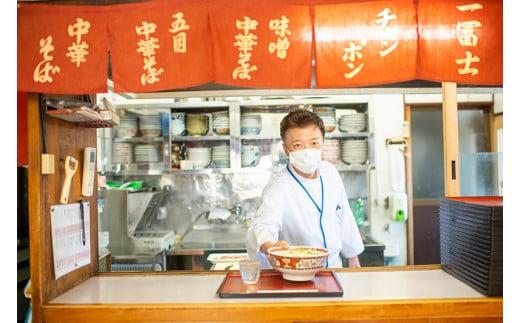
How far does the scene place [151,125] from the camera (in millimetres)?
5223

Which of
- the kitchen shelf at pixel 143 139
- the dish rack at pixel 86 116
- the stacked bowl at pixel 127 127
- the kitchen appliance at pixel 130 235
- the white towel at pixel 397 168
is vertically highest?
the stacked bowl at pixel 127 127


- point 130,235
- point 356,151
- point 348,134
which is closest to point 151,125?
point 130,235

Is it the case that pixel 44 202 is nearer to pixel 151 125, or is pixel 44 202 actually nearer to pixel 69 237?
pixel 69 237

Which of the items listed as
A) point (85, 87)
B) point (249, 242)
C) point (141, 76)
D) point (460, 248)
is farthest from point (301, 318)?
point (85, 87)

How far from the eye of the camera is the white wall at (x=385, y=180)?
18.8ft

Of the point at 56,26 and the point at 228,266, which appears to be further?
the point at 228,266

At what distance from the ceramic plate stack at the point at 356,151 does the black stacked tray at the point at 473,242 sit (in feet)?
9.00

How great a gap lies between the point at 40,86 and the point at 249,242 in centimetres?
169

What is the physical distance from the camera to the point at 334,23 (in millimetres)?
2186

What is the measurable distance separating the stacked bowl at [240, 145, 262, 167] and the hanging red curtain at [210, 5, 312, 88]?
Result: 3.03 metres

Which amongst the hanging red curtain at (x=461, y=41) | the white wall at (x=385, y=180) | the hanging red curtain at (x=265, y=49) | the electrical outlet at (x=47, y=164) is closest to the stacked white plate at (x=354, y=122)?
the white wall at (x=385, y=180)

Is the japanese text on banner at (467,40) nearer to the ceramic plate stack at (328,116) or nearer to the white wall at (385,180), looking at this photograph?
the ceramic plate stack at (328,116)

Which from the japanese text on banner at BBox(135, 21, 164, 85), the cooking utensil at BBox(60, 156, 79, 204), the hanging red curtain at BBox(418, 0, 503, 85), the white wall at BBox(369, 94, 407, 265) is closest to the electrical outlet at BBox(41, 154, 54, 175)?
the cooking utensil at BBox(60, 156, 79, 204)

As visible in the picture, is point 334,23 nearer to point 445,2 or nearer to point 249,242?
point 445,2
